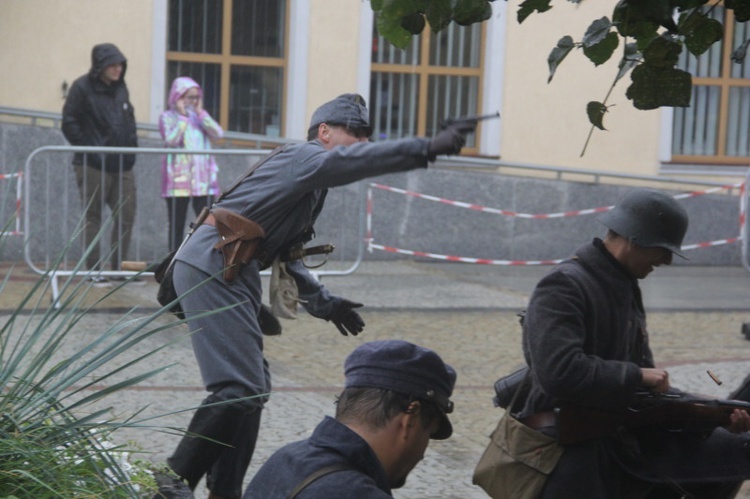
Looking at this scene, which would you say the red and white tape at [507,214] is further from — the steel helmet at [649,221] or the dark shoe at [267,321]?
the steel helmet at [649,221]

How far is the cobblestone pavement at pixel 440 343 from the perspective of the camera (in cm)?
634

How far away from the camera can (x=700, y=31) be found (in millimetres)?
3463

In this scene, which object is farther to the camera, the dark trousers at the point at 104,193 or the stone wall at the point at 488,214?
the stone wall at the point at 488,214

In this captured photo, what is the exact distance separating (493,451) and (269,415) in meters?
2.85

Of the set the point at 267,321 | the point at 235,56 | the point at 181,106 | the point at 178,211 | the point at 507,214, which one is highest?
the point at 235,56

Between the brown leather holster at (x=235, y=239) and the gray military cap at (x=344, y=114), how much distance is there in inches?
18.1

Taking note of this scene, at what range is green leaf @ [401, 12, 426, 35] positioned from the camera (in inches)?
126

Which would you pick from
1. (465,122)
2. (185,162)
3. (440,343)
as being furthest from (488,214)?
(465,122)

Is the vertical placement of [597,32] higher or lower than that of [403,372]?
higher

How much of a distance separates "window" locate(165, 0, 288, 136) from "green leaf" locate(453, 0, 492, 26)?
1085 cm

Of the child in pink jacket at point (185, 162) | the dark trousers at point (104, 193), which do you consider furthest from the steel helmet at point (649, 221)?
the child in pink jacket at point (185, 162)

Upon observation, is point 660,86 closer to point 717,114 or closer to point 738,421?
point 738,421

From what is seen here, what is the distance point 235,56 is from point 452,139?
1038 cm

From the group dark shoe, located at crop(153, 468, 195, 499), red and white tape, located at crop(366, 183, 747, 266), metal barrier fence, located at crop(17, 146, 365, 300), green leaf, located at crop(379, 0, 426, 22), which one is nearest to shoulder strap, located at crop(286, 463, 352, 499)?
dark shoe, located at crop(153, 468, 195, 499)
